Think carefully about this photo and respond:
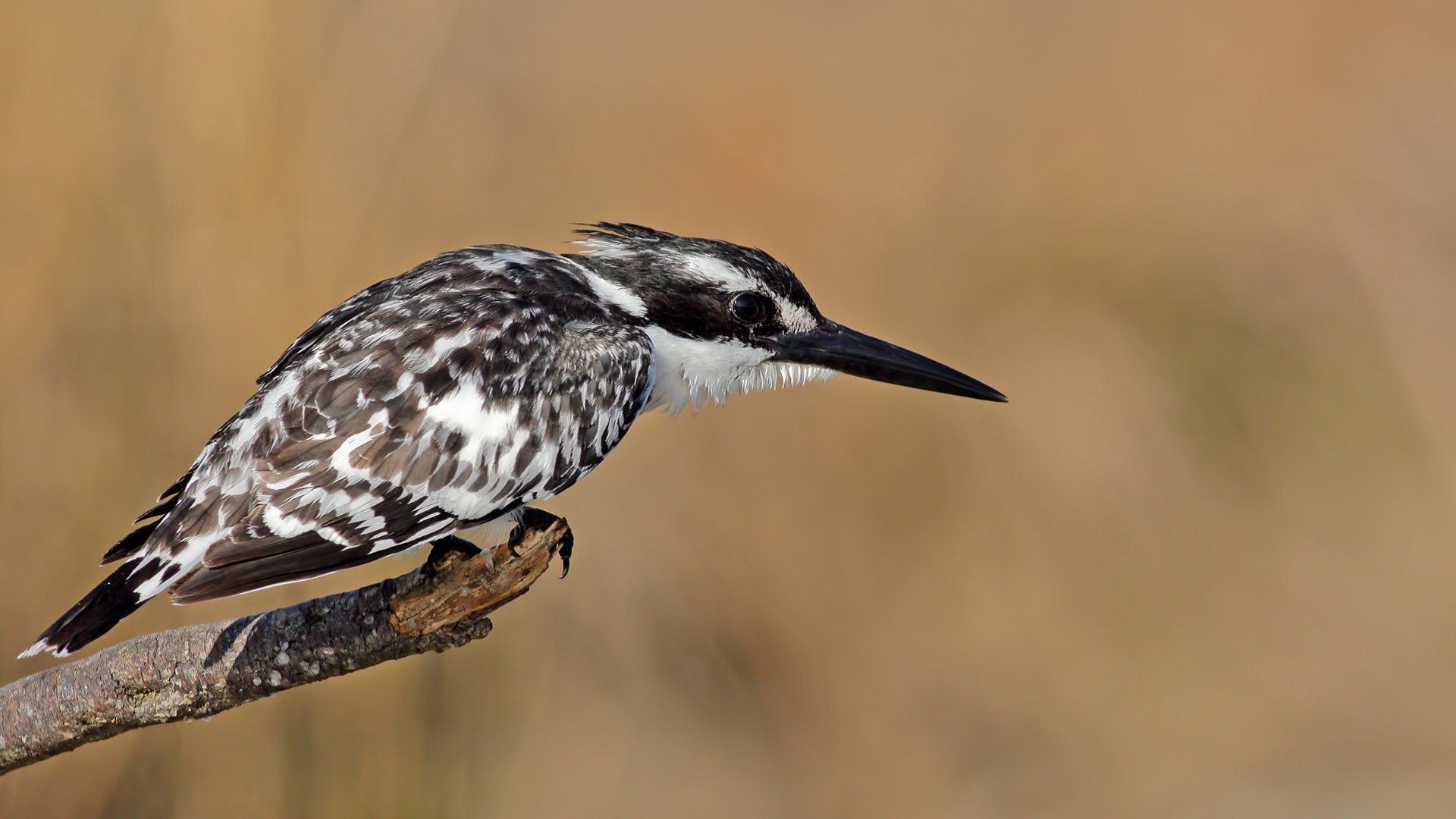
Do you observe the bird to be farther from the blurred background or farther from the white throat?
the blurred background

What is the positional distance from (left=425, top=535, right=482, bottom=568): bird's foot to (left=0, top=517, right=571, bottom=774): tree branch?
14cm

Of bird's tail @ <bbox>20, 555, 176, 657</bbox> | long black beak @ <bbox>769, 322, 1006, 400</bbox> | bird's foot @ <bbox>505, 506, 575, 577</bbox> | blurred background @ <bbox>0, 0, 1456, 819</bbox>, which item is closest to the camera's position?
bird's tail @ <bbox>20, 555, 176, 657</bbox>

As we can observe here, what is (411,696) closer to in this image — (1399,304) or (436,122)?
(436,122)

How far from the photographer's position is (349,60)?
11.5 ft

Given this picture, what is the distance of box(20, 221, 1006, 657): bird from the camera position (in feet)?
6.38

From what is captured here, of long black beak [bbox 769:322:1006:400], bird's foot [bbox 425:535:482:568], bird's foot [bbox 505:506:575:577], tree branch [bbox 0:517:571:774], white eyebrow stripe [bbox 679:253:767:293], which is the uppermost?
white eyebrow stripe [bbox 679:253:767:293]

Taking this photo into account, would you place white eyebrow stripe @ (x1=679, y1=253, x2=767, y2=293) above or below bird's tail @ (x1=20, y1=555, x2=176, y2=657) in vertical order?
above

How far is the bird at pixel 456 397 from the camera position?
1944 millimetres

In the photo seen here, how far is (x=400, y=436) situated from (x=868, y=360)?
1143mm

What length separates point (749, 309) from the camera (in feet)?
8.38

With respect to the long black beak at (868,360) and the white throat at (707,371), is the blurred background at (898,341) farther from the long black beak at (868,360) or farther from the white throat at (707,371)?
the long black beak at (868,360)

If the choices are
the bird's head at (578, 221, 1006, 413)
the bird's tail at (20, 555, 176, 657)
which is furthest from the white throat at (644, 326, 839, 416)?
the bird's tail at (20, 555, 176, 657)

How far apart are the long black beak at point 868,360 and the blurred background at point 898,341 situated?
1335 millimetres

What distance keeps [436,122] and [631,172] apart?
0.73 m
